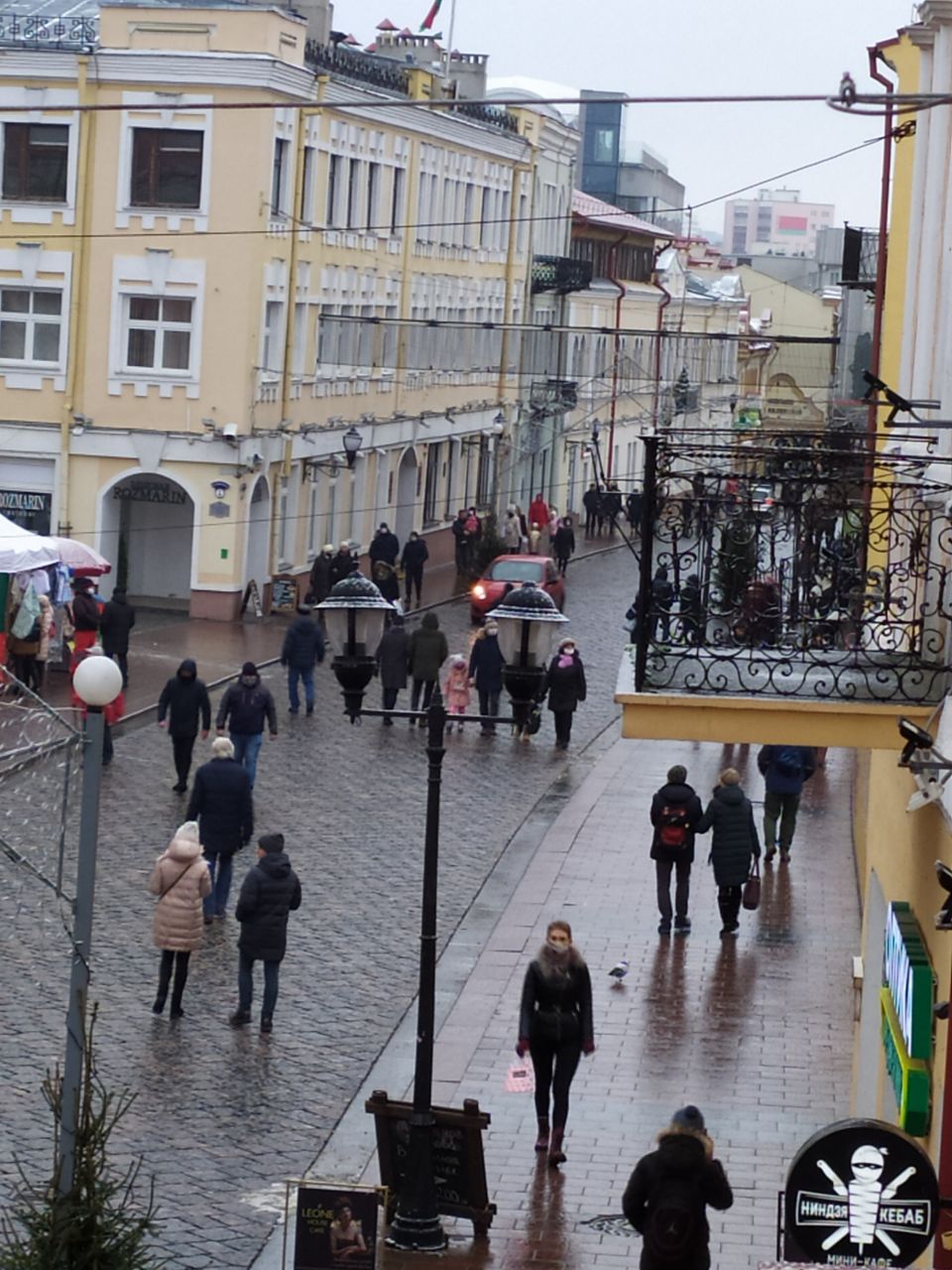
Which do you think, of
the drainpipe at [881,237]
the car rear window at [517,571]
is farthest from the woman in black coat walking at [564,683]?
the car rear window at [517,571]

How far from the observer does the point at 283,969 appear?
56.6 feet

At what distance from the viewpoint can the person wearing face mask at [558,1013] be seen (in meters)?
13.3

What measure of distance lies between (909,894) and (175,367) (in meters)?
29.6

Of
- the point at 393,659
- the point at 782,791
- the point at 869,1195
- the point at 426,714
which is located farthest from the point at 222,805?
the point at 393,659

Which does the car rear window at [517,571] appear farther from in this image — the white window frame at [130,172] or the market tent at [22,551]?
the market tent at [22,551]

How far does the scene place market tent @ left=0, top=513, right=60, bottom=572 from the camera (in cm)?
2609

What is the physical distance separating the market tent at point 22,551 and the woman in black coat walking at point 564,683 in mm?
5670

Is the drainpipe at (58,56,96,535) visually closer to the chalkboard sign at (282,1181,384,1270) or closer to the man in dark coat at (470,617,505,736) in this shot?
the man in dark coat at (470,617,505,736)

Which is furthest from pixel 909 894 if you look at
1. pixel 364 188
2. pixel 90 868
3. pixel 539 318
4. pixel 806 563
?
pixel 539 318

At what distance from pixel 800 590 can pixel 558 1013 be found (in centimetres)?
378

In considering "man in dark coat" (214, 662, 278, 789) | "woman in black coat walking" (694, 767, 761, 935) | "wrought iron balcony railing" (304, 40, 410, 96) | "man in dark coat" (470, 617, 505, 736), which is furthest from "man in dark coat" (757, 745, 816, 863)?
"wrought iron balcony railing" (304, 40, 410, 96)

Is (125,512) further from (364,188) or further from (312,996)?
(312,996)

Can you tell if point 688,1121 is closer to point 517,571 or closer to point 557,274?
point 517,571

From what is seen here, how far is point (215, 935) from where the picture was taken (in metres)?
18.0
